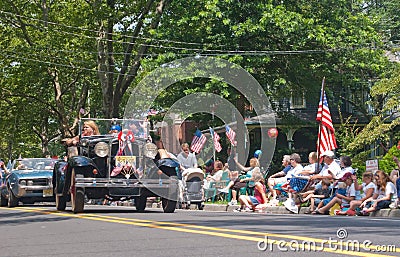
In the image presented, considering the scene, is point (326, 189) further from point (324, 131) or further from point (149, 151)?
point (149, 151)

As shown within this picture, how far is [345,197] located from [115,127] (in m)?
5.53

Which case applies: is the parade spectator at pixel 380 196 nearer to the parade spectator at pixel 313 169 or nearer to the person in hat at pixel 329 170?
the person in hat at pixel 329 170

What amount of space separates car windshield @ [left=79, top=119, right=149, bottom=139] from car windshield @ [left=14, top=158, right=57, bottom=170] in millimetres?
6836

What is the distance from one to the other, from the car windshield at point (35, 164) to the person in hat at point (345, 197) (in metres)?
10.4

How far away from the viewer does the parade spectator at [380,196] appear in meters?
18.2

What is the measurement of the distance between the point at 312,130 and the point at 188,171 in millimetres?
26824

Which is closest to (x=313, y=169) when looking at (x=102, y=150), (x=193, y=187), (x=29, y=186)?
(x=193, y=187)

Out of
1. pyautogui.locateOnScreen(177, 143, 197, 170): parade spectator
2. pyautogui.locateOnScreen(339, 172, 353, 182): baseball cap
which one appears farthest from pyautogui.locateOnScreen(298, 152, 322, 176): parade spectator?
pyautogui.locateOnScreen(177, 143, 197, 170): parade spectator

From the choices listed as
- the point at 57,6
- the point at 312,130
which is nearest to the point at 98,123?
the point at 57,6

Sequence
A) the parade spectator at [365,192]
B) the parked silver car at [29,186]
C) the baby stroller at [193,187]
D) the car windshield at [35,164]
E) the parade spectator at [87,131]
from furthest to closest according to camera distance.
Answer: the car windshield at [35,164] < the parked silver car at [29,186] < the baby stroller at [193,187] < the parade spectator at [87,131] < the parade spectator at [365,192]

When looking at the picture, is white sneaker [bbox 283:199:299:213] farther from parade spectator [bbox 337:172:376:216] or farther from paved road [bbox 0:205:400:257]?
paved road [bbox 0:205:400:257]

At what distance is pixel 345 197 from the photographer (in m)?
18.8

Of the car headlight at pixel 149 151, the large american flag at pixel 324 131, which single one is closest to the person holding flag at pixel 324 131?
the large american flag at pixel 324 131

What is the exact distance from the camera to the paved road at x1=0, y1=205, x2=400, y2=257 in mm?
8781
